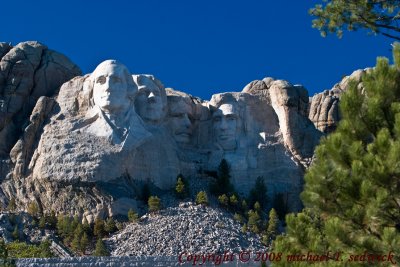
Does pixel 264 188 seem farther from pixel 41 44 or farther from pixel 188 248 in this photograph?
pixel 41 44

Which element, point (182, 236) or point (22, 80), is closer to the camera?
point (182, 236)

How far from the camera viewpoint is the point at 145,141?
118 ft

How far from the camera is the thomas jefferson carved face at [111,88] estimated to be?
35844 millimetres

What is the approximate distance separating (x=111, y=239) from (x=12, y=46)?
10903 mm

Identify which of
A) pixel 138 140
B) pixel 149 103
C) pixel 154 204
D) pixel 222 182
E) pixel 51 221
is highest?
pixel 149 103

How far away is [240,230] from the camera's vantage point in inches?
1326

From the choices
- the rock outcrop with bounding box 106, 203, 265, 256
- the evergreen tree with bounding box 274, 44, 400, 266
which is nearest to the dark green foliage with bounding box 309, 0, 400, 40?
the evergreen tree with bounding box 274, 44, 400, 266

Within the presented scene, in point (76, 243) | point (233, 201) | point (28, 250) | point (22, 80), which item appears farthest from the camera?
point (22, 80)

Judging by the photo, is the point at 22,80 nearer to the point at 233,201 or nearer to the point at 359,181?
the point at 233,201

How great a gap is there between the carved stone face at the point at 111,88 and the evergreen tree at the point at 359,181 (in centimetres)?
1975

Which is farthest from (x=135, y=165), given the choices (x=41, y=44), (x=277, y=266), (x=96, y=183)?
(x=277, y=266)

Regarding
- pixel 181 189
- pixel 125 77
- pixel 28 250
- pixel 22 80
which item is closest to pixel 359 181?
pixel 28 250

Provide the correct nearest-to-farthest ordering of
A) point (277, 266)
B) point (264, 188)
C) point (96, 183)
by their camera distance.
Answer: point (277, 266) < point (96, 183) < point (264, 188)

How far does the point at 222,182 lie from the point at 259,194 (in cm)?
148
